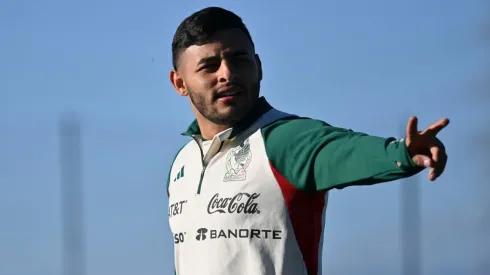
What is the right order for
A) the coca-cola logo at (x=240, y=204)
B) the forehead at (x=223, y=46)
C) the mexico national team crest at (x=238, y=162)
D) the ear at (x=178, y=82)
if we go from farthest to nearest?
1. the ear at (x=178, y=82)
2. the forehead at (x=223, y=46)
3. the mexico national team crest at (x=238, y=162)
4. the coca-cola logo at (x=240, y=204)

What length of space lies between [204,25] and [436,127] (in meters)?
2.50

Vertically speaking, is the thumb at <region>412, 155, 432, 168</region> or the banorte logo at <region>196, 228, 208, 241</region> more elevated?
the thumb at <region>412, 155, 432, 168</region>

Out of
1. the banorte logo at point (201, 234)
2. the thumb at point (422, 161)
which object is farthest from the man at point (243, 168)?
the thumb at point (422, 161)

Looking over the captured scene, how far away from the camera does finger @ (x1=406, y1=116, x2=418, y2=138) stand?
25.8 ft

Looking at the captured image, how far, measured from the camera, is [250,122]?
9727 mm

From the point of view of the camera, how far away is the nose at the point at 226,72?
962cm

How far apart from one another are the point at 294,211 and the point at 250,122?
0.71 meters

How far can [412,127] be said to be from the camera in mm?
7934

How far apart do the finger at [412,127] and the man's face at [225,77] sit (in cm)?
192

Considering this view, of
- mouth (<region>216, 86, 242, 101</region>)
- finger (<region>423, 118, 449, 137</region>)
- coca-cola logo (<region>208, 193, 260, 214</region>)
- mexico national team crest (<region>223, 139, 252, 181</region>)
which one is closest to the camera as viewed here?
finger (<region>423, 118, 449, 137</region>)

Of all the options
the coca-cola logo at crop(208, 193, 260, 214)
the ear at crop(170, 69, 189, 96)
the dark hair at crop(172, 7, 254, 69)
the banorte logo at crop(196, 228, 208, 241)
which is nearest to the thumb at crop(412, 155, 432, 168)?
the coca-cola logo at crop(208, 193, 260, 214)

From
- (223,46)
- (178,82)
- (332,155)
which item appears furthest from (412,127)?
(178,82)

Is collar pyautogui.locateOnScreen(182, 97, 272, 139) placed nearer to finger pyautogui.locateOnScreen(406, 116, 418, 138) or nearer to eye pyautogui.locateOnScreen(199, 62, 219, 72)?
eye pyautogui.locateOnScreen(199, 62, 219, 72)

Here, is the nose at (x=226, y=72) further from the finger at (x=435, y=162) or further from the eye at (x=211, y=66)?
the finger at (x=435, y=162)
